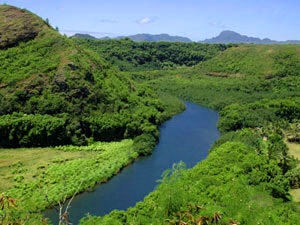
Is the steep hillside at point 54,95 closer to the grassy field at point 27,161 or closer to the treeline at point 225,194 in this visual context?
the grassy field at point 27,161

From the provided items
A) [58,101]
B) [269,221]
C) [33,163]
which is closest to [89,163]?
[33,163]

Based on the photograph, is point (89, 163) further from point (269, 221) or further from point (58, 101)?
point (269, 221)

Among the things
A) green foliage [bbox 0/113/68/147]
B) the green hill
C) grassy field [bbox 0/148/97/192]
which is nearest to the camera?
grassy field [bbox 0/148/97/192]

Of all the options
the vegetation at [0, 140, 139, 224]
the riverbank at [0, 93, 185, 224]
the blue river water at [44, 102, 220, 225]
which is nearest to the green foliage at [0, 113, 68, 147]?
the riverbank at [0, 93, 185, 224]

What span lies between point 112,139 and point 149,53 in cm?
10992

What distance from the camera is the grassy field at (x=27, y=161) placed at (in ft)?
113

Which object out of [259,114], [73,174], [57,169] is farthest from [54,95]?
[259,114]

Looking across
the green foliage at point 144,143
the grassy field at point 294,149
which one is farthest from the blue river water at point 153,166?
the grassy field at point 294,149

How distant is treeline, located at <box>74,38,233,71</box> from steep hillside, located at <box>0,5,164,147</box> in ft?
228

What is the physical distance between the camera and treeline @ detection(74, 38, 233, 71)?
137 meters

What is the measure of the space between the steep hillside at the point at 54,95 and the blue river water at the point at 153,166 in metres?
4.84

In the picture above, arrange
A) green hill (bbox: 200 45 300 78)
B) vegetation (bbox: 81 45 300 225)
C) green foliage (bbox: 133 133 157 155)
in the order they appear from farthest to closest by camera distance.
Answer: green hill (bbox: 200 45 300 78)
green foliage (bbox: 133 133 157 155)
vegetation (bbox: 81 45 300 225)

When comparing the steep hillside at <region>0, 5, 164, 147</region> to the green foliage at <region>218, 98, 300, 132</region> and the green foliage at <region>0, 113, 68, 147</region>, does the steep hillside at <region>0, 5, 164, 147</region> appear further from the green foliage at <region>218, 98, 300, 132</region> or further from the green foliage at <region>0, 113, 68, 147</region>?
the green foliage at <region>218, 98, 300, 132</region>

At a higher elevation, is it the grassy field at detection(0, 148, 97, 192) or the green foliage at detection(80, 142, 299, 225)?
the green foliage at detection(80, 142, 299, 225)
